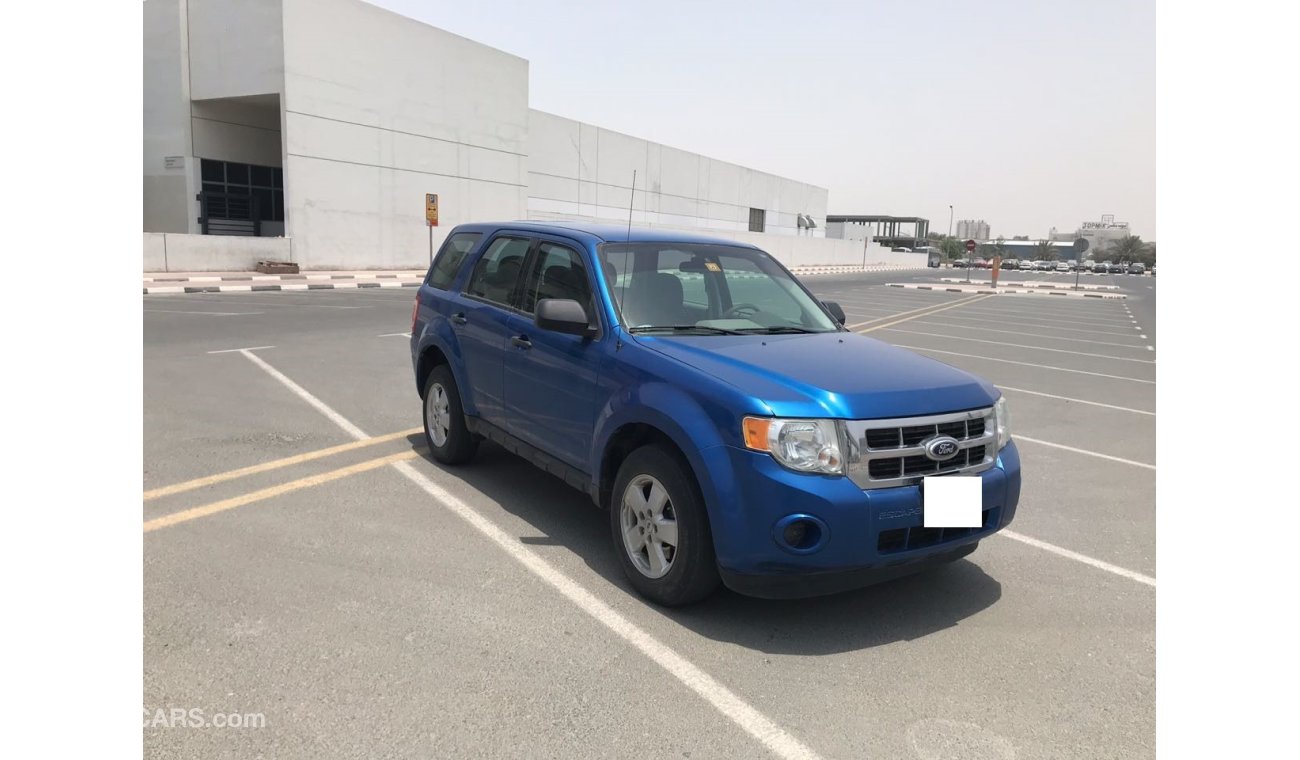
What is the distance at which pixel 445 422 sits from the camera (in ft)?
19.7

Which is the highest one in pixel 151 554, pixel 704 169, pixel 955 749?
pixel 704 169

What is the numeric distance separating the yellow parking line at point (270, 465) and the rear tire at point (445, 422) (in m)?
0.66

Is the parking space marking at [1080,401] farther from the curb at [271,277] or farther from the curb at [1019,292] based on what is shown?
the curb at [1019,292]

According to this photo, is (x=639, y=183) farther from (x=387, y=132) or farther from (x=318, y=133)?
(x=318, y=133)

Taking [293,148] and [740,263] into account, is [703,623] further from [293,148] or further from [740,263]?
[293,148]

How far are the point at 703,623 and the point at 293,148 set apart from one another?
26480 millimetres

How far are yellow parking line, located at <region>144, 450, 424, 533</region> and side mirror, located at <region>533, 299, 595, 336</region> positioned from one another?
2230 millimetres

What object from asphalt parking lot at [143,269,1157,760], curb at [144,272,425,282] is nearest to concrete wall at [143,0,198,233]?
curb at [144,272,425,282]

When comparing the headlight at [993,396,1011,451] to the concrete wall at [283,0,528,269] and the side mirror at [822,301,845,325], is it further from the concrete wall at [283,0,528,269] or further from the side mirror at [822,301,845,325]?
the concrete wall at [283,0,528,269]

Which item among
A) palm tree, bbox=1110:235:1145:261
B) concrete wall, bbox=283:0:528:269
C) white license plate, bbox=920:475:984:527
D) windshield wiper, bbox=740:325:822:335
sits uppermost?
palm tree, bbox=1110:235:1145:261

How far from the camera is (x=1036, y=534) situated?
512cm

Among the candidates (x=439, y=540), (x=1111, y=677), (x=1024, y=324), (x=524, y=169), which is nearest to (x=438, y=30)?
(x=524, y=169)

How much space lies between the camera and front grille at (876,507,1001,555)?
3508 mm

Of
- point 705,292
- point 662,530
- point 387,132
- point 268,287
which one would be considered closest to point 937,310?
point 268,287
